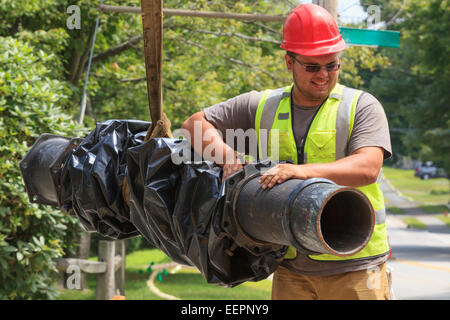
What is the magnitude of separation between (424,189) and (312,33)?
169 ft

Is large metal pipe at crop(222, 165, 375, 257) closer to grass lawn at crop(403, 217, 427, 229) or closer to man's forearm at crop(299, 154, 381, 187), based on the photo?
man's forearm at crop(299, 154, 381, 187)

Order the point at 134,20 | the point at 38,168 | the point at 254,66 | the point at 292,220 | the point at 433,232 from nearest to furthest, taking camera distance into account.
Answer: the point at 292,220 < the point at 38,168 < the point at 134,20 < the point at 254,66 < the point at 433,232

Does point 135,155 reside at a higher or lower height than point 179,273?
higher

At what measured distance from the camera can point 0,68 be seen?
289 inches

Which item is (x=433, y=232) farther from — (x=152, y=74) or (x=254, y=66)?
(x=152, y=74)

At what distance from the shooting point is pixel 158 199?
2764 millimetres

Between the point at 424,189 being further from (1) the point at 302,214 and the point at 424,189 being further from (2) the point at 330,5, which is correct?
(1) the point at 302,214

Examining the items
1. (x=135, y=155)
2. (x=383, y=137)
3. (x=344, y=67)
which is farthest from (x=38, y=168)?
(x=344, y=67)

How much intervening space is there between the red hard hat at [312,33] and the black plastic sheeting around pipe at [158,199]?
2.28ft

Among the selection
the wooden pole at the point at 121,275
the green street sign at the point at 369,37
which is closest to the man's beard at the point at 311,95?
the green street sign at the point at 369,37

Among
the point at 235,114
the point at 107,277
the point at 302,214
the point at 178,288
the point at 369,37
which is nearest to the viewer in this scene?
the point at 302,214

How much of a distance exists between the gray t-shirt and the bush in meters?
4.02

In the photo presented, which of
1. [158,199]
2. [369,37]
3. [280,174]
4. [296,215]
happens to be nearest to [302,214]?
[296,215]
